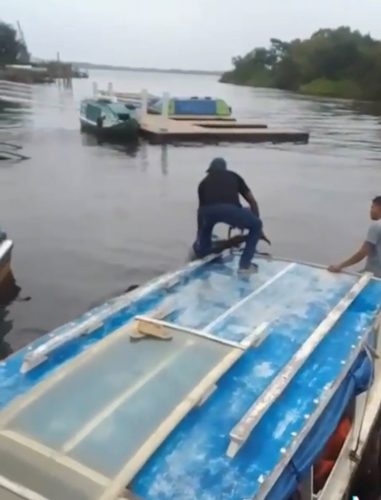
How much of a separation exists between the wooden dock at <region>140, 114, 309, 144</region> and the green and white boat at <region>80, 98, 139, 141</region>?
43.6 inches

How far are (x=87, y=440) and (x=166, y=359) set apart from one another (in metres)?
1.15

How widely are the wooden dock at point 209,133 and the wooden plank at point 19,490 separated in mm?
31140

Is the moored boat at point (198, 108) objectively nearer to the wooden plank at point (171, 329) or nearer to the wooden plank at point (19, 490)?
the wooden plank at point (171, 329)

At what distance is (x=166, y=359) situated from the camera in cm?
527

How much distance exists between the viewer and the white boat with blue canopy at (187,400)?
13.7ft

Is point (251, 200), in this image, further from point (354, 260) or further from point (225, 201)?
point (354, 260)

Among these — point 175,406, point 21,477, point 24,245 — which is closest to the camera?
point 21,477

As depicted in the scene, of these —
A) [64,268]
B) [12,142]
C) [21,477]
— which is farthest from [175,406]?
[12,142]

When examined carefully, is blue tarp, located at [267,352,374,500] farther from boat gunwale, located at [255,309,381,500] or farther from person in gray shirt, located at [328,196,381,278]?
person in gray shirt, located at [328,196,381,278]

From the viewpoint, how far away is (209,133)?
3525 cm

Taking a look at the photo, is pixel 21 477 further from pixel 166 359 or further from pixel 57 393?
pixel 166 359

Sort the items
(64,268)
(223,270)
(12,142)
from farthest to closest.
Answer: (12,142)
(64,268)
(223,270)

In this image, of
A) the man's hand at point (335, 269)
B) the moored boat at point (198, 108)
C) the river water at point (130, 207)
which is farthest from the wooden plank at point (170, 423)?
the moored boat at point (198, 108)

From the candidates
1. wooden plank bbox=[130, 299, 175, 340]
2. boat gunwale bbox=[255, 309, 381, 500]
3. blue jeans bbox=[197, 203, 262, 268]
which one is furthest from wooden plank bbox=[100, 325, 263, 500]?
blue jeans bbox=[197, 203, 262, 268]
